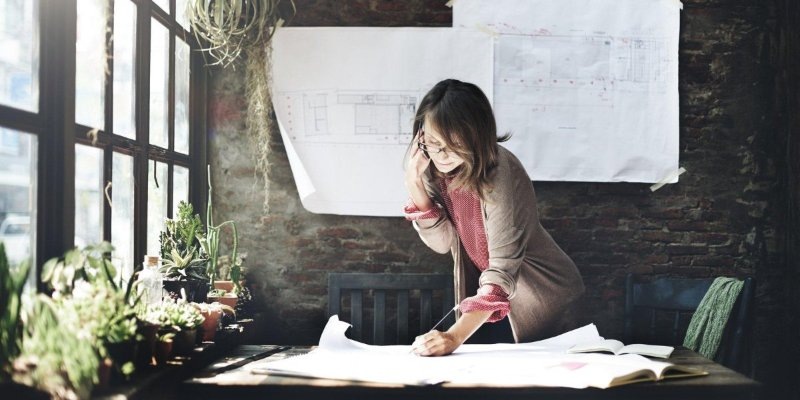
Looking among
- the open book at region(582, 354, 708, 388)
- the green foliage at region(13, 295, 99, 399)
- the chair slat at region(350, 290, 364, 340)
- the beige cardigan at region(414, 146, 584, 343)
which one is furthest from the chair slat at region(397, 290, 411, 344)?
the green foliage at region(13, 295, 99, 399)

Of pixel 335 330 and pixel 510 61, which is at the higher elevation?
pixel 510 61

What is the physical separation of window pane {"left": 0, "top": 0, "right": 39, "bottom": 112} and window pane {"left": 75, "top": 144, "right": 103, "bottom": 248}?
305 millimetres

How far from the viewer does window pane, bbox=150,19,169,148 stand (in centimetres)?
307

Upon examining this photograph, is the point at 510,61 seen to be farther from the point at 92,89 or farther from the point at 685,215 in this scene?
the point at 92,89

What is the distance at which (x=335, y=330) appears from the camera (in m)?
2.41

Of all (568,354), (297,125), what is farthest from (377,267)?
(568,354)

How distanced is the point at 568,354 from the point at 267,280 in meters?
2.03

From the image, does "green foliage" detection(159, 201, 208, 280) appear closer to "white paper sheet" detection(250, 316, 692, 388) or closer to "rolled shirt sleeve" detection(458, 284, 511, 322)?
"white paper sheet" detection(250, 316, 692, 388)

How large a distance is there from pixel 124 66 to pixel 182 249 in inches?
29.3

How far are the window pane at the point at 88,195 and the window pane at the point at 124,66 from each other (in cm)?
21

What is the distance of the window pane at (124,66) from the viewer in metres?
2.63

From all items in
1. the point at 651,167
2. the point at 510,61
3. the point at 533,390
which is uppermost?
the point at 510,61

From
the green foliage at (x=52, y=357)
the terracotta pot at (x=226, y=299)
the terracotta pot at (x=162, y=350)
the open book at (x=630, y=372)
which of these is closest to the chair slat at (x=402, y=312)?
the terracotta pot at (x=226, y=299)

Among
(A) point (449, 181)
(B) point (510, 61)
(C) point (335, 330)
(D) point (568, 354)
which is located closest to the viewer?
(D) point (568, 354)
